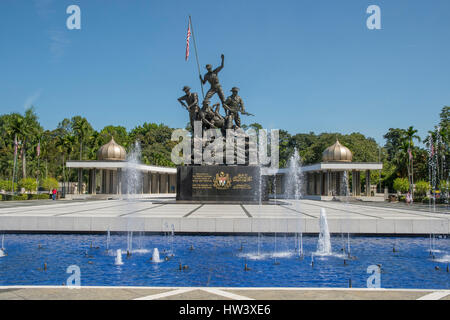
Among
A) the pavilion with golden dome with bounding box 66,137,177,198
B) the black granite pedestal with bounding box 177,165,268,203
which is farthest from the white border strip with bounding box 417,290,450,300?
the pavilion with golden dome with bounding box 66,137,177,198

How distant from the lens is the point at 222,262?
27.7 ft

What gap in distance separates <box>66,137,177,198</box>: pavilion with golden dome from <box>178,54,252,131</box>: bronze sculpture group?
1675 centimetres

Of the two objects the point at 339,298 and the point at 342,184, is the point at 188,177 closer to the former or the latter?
the point at 339,298

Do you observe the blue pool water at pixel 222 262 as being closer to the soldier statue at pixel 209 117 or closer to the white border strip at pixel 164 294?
the white border strip at pixel 164 294

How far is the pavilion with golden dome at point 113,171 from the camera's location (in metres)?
39.3

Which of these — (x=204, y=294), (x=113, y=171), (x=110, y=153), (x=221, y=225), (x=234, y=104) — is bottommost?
(x=204, y=294)

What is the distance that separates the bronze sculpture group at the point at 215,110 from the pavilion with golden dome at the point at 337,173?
1785cm

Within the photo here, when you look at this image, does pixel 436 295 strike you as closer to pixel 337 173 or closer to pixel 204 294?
pixel 204 294

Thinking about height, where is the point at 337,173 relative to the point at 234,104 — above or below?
below

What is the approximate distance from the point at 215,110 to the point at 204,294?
20.6 metres

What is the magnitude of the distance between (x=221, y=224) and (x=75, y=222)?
4.68m

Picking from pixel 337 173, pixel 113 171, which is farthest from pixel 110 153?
pixel 337 173
